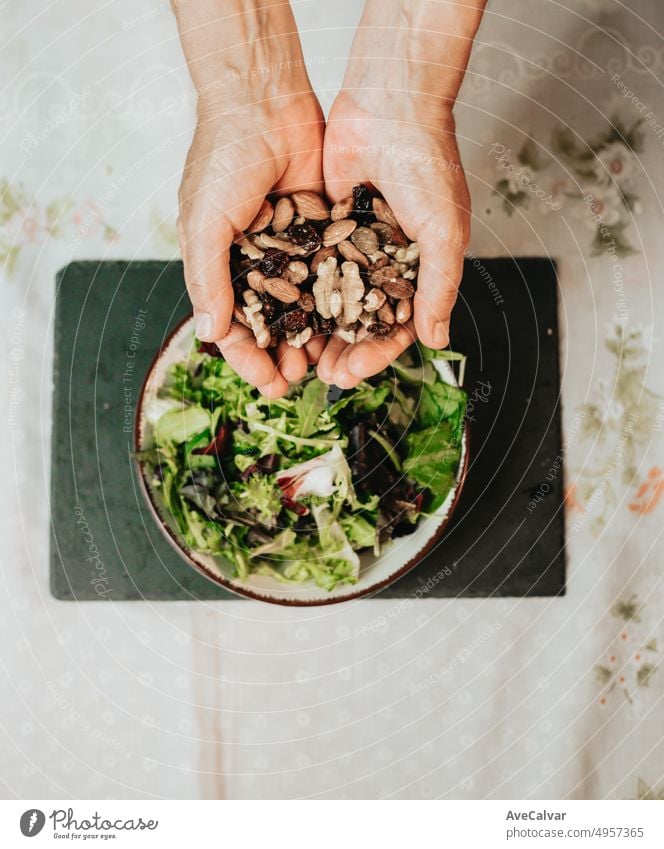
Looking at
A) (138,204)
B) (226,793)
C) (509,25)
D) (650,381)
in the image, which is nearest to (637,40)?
(509,25)

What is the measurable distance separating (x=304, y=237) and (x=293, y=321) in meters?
0.06

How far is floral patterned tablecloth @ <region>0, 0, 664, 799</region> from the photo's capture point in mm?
601

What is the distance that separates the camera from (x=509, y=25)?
63 cm

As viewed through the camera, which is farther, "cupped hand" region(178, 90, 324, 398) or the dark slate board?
the dark slate board

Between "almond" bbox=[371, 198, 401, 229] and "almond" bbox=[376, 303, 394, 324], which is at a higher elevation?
"almond" bbox=[371, 198, 401, 229]

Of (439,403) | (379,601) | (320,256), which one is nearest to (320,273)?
(320,256)

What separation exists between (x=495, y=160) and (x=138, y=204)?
0.29m

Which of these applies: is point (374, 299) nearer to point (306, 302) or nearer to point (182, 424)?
point (306, 302)

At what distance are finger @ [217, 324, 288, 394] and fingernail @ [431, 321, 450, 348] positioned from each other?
109mm

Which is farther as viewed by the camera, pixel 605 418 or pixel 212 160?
pixel 605 418

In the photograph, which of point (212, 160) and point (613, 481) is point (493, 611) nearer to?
point (613, 481)
